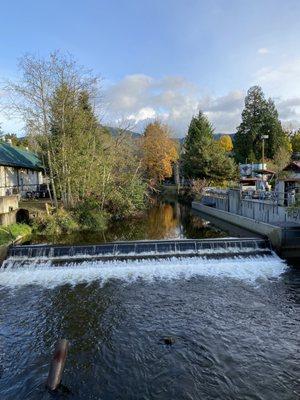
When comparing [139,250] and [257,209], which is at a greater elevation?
[257,209]

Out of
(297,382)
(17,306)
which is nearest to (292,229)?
(297,382)

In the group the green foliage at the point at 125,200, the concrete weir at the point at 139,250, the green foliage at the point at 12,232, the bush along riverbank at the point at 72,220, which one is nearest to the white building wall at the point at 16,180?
the bush along riverbank at the point at 72,220

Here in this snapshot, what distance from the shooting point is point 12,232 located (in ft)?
64.7

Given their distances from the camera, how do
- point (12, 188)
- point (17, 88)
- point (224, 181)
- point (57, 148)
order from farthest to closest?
1. point (224, 181)
2. point (12, 188)
3. point (57, 148)
4. point (17, 88)

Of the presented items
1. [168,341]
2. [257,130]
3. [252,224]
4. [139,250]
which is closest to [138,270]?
[139,250]

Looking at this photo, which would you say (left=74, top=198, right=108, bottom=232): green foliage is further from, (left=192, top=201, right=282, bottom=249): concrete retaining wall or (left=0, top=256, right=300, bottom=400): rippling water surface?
(left=192, top=201, right=282, bottom=249): concrete retaining wall

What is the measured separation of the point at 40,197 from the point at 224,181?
24.0 metres

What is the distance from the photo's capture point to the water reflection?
21.4 m

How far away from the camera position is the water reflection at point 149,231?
21406 millimetres

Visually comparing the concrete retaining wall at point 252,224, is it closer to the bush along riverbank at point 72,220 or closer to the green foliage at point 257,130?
the bush along riverbank at point 72,220

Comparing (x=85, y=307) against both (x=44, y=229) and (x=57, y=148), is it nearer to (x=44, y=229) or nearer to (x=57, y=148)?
(x=44, y=229)

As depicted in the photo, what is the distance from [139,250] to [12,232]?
311 inches

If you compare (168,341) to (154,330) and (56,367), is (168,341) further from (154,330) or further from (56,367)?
(56,367)

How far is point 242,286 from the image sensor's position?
12922 mm
